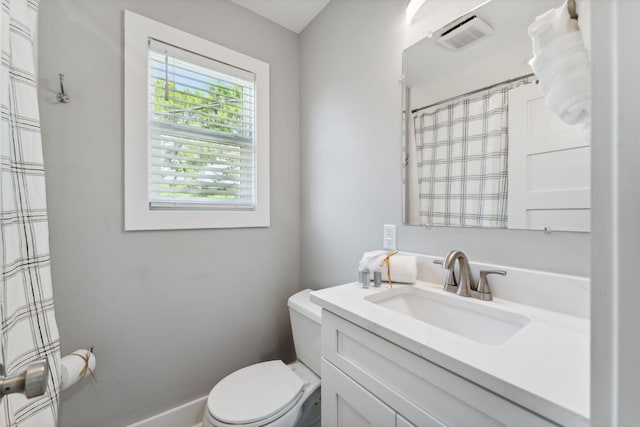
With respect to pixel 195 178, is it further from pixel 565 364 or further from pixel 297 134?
pixel 565 364

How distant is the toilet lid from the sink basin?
0.59 m

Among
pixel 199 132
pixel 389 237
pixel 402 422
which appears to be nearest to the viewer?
pixel 402 422

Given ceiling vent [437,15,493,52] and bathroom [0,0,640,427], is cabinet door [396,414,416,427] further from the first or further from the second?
ceiling vent [437,15,493,52]

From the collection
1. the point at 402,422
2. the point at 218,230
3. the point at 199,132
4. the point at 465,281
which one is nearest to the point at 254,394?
the point at 402,422

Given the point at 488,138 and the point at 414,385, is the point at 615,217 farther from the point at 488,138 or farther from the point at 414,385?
the point at 488,138

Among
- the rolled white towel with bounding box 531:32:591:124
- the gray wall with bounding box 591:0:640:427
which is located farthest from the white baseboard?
the rolled white towel with bounding box 531:32:591:124

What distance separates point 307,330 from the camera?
1.35 metres

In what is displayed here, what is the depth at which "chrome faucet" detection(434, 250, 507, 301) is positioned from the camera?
873 millimetres

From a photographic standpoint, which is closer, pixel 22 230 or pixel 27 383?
pixel 27 383

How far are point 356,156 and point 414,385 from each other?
3.45 ft

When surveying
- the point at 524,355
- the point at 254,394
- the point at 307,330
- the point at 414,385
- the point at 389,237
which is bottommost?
the point at 254,394

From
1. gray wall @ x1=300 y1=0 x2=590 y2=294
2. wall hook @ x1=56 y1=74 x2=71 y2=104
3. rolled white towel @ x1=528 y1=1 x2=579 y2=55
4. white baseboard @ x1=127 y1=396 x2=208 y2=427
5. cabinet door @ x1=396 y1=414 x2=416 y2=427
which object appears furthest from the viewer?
white baseboard @ x1=127 y1=396 x2=208 y2=427

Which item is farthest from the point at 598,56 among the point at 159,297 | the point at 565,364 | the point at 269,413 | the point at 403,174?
the point at 159,297

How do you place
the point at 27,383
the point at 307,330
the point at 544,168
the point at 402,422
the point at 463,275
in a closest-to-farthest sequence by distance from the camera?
the point at 27,383, the point at 402,422, the point at 544,168, the point at 463,275, the point at 307,330
